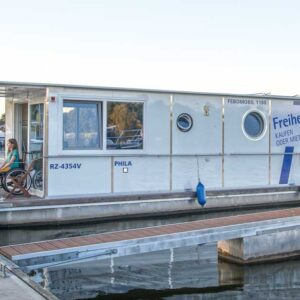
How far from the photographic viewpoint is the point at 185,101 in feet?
43.1

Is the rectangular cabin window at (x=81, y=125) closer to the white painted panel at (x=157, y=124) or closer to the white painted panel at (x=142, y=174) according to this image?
the white painted panel at (x=142, y=174)

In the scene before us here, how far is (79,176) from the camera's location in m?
12.0

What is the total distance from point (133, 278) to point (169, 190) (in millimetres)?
4457

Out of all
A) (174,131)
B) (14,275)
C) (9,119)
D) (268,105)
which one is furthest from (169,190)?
(14,275)

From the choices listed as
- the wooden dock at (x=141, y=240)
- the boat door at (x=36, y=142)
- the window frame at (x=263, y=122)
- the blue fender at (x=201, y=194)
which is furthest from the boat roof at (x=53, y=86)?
the wooden dock at (x=141, y=240)

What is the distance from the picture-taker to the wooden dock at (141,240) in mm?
7883

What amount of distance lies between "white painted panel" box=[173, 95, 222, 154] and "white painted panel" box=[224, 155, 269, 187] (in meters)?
0.50

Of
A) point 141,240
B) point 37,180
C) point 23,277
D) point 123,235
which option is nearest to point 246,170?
point 37,180

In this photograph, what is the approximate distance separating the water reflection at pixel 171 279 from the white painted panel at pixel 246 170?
3.80 metres

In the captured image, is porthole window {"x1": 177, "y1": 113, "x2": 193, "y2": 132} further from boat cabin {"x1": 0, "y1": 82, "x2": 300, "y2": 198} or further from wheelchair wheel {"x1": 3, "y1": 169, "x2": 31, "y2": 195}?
wheelchair wheel {"x1": 3, "y1": 169, "x2": 31, "y2": 195}

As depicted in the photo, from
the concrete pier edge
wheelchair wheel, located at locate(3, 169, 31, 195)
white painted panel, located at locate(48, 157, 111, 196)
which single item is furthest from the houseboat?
the concrete pier edge

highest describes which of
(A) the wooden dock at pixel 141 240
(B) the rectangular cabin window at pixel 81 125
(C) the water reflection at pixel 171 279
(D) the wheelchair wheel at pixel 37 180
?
(B) the rectangular cabin window at pixel 81 125

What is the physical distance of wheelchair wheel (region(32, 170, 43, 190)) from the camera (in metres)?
12.2

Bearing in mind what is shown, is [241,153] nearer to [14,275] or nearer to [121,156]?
[121,156]
